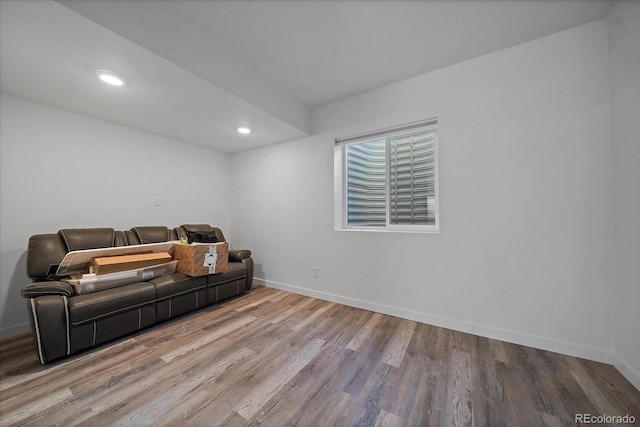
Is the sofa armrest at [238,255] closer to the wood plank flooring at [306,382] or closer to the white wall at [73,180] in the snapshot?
the white wall at [73,180]

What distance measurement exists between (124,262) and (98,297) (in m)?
0.34

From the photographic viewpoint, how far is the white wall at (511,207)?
5.50 feet

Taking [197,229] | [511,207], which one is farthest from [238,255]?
[511,207]

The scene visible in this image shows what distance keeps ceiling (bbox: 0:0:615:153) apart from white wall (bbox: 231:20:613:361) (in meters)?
0.27

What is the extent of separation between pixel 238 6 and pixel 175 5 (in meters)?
0.44

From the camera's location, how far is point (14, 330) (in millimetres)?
2084

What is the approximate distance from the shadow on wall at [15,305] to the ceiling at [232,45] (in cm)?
164

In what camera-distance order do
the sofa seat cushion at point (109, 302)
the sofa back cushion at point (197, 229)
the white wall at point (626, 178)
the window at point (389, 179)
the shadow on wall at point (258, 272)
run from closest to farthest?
1. the white wall at point (626, 178)
2. the sofa seat cushion at point (109, 302)
3. the window at point (389, 179)
4. the sofa back cushion at point (197, 229)
5. the shadow on wall at point (258, 272)

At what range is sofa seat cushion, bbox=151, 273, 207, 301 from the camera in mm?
2224

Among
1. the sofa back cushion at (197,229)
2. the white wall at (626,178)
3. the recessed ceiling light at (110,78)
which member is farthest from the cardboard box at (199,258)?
the white wall at (626,178)

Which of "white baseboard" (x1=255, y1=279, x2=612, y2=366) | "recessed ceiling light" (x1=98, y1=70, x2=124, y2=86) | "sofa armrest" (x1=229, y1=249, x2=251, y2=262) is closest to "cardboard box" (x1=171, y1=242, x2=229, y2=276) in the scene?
"sofa armrest" (x1=229, y1=249, x2=251, y2=262)

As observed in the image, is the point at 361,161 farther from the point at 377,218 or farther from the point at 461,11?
the point at 461,11

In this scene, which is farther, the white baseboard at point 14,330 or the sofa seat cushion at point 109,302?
the white baseboard at point 14,330

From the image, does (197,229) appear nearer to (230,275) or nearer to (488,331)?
(230,275)
